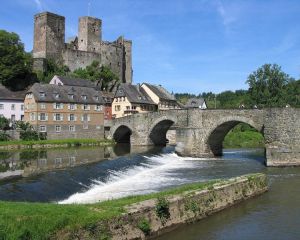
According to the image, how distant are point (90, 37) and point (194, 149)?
4394 cm

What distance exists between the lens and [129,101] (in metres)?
65.1

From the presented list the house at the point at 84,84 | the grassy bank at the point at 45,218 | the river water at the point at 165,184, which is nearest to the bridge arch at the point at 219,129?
the river water at the point at 165,184

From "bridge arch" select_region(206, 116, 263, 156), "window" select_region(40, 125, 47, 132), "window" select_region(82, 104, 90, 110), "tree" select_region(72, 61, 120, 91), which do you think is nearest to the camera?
"bridge arch" select_region(206, 116, 263, 156)

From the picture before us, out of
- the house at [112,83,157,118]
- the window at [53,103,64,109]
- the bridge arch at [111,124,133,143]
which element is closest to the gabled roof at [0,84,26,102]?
the window at [53,103,64,109]

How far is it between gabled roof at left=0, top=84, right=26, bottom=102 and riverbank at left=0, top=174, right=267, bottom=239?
4531 cm

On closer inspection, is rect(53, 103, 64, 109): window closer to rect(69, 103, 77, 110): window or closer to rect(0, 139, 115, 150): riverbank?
rect(69, 103, 77, 110): window

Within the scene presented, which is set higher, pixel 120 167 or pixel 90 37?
pixel 90 37

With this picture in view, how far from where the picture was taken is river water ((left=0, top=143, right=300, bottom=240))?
15.7 m

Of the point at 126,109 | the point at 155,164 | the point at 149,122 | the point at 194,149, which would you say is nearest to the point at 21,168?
the point at 155,164

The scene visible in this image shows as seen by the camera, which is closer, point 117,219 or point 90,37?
point 117,219

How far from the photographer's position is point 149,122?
51.3 m

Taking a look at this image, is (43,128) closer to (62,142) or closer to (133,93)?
(62,142)

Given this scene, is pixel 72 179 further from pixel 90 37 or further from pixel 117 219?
pixel 90 37

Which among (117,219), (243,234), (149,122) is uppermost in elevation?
(149,122)
